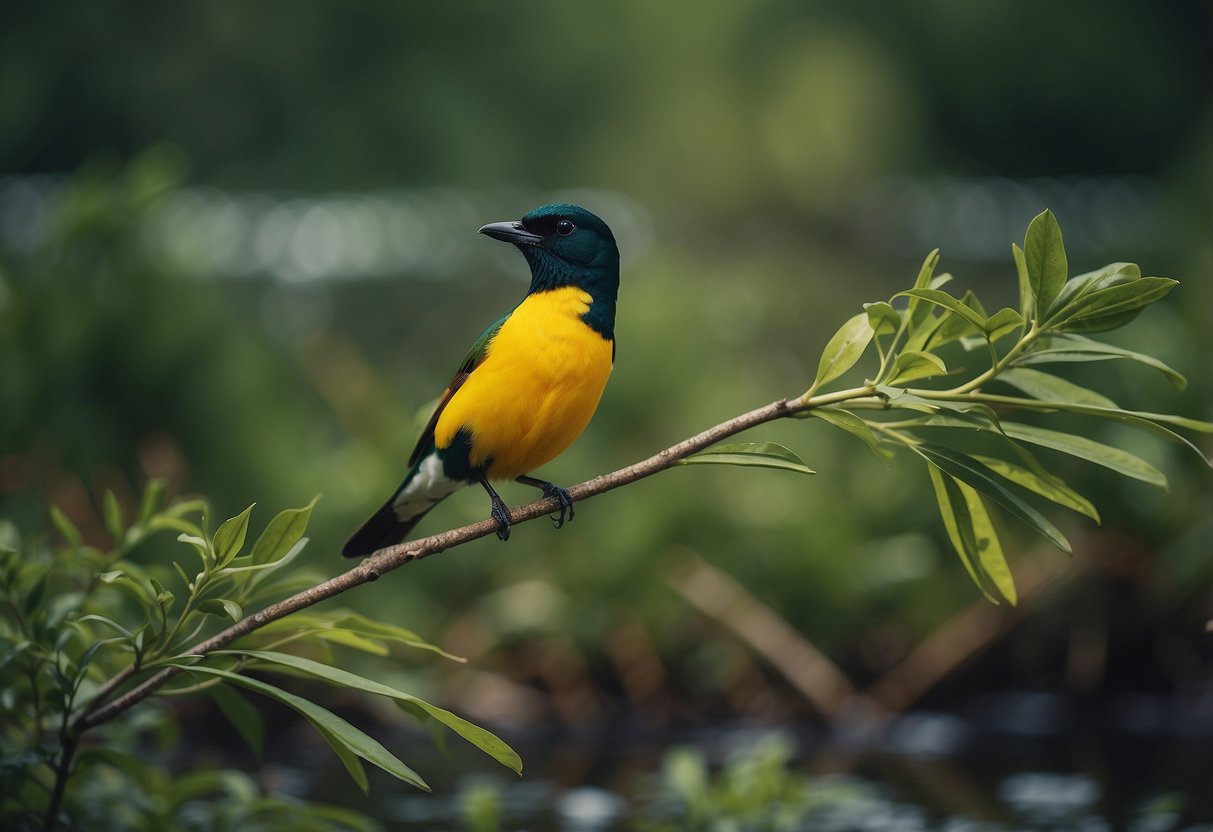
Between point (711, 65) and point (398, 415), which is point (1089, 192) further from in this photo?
point (398, 415)

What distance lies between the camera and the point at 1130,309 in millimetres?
575

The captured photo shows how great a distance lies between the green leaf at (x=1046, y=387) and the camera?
24.1 inches

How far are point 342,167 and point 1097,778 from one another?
4.08m

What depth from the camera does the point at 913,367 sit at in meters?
0.58

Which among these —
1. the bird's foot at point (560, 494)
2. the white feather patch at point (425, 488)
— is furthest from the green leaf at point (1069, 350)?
the white feather patch at point (425, 488)

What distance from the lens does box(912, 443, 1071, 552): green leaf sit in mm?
560

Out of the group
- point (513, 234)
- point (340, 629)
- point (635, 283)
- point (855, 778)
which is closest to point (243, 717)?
point (340, 629)

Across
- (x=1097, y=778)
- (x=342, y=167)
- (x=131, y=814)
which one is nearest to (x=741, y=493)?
(x=1097, y=778)

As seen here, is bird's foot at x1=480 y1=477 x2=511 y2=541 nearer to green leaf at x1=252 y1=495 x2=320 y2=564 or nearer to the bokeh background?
green leaf at x1=252 y1=495 x2=320 y2=564

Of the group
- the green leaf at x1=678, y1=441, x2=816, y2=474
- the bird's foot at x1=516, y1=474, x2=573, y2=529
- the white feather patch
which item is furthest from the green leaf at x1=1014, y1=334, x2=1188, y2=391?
the white feather patch

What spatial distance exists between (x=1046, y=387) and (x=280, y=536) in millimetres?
374

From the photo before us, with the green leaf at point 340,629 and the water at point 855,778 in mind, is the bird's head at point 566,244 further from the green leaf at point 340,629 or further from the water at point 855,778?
the water at point 855,778

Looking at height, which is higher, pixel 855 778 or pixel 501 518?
pixel 501 518

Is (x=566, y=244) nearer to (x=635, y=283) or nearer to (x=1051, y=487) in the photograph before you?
(x=1051, y=487)
